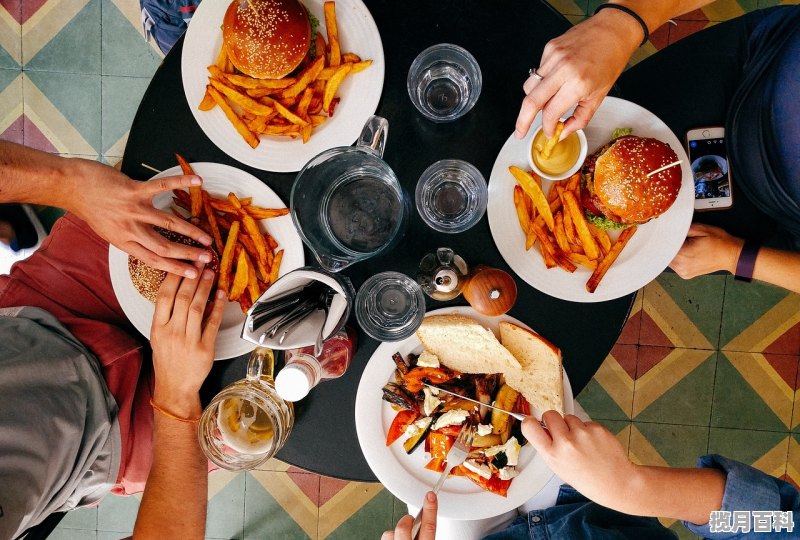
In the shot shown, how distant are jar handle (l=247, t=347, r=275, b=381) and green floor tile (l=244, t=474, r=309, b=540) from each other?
148 cm

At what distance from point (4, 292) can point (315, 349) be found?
1.13 meters

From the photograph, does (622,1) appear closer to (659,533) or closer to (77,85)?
(659,533)

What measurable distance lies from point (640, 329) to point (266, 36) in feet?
7.38

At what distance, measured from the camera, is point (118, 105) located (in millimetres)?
2797

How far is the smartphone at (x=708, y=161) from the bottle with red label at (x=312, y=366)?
1169mm

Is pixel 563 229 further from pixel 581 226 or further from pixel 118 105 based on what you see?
pixel 118 105

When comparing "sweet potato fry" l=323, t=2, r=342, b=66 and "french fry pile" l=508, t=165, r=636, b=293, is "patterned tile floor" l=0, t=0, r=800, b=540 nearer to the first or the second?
"french fry pile" l=508, t=165, r=636, b=293

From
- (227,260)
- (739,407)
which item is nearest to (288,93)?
(227,260)

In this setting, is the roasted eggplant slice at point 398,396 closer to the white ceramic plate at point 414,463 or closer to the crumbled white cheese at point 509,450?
the white ceramic plate at point 414,463

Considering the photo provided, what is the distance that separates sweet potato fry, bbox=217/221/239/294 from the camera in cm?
160

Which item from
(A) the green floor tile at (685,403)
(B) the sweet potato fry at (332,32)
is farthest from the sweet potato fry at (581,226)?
(A) the green floor tile at (685,403)

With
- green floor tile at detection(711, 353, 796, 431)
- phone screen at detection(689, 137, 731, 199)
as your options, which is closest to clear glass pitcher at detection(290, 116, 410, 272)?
phone screen at detection(689, 137, 731, 199)

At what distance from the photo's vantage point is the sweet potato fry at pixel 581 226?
1.56 meters

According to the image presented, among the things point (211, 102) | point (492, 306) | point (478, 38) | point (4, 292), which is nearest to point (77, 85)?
point (4, 292)
